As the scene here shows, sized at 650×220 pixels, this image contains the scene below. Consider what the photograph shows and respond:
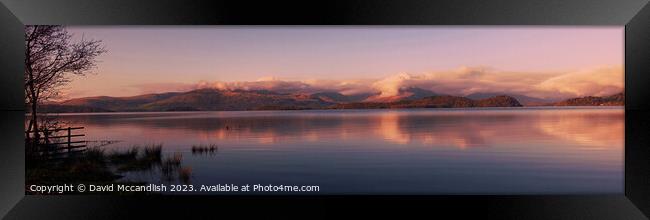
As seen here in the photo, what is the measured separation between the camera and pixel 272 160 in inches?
350

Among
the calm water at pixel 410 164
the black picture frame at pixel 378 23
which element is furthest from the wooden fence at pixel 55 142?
the black picture frame at pixel 378 23

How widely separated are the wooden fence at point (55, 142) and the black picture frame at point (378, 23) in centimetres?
107

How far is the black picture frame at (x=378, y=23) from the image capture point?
5.69 m

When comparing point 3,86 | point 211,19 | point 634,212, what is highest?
point 211,19

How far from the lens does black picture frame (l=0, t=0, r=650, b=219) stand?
5688mm

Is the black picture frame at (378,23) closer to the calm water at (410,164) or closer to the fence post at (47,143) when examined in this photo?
the calm water at (410,164)

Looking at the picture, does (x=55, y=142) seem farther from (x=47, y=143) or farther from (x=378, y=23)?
(x=378, y=23)

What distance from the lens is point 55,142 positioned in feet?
23.7

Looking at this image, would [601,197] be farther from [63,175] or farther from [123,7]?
[63,175]

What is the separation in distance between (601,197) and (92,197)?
6.46m

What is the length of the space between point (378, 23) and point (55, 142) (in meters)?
5.22

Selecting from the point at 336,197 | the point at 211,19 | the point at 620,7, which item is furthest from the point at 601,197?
the point at 211,19

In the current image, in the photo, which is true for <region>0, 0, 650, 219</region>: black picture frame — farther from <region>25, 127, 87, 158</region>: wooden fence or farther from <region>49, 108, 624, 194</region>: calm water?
<region>25, 127, 87, 158</region>: wooden fence


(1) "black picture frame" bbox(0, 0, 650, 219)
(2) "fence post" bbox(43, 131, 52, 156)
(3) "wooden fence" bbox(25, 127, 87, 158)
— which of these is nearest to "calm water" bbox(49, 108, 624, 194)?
(3) "wooden fence" bbox(25, 127, 87, 158)
